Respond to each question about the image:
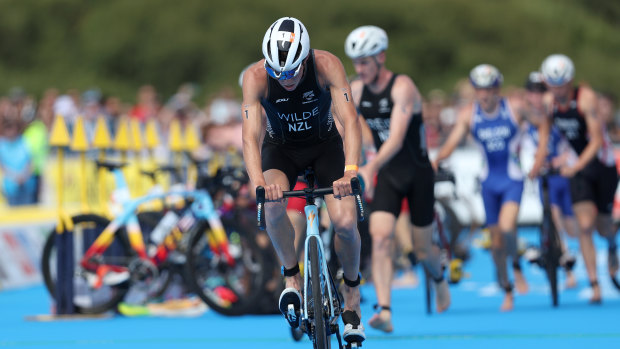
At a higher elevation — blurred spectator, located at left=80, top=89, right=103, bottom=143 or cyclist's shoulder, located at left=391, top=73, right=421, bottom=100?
blurred spectator, located at left=80, top=89, right=103, bottom=143

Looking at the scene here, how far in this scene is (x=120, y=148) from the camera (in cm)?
1400

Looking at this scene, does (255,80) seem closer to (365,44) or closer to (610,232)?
(365,44)

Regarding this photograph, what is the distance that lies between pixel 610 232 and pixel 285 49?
6709 millimetres

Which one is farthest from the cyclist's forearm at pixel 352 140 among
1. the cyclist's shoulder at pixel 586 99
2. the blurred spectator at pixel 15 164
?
the blurred spectator at pixel 15 164

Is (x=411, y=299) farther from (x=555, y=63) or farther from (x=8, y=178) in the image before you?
(x=8, y=178)

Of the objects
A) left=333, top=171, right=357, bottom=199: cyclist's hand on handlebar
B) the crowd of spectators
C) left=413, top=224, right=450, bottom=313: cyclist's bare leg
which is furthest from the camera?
the crowd of spectators

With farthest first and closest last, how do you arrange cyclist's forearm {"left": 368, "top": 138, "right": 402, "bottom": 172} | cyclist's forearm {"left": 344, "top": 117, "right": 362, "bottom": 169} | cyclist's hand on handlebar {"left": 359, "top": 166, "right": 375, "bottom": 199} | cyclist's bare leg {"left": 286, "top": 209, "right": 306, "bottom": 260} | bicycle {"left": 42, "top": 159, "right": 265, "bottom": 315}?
bicycle {"left": 42, "top": 159, "right": 265, "bottom": 315} < cyclist's forearm {"left": 368, "top": 138, "right": 402, "bottom": 172} < cyclist's hand on handlebar {"left": 359, "top": 166, "right": 375, "bottom": 199} < cyclist's bare leg {"left": 286, "top": 209, "right": 306, "bottom": 260} < cyclist's forearm {"left": 344, "top": 117, "right": 362, "bottom": 169}

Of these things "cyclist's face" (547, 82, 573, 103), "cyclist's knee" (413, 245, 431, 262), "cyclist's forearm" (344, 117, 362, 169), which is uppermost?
"cyclist's face" (547, 82, 573, 103)

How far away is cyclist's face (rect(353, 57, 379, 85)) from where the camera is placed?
406 inches

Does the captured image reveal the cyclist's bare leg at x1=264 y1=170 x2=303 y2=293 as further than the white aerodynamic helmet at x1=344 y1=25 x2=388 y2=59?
No

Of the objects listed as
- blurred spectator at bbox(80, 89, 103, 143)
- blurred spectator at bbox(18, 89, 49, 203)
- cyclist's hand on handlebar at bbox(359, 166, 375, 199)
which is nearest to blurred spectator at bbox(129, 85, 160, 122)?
blurred spectator at bbox(80, 89, 103, 143)

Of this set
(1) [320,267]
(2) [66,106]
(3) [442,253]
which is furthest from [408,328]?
(2) [66,106]

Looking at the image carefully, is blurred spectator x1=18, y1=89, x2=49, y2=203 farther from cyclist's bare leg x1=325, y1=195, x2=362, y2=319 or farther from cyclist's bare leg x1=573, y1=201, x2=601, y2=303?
cyclist's bare leg x1=325, y1=195, x2=362, y2=319

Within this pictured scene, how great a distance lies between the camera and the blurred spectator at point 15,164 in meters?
17.8
